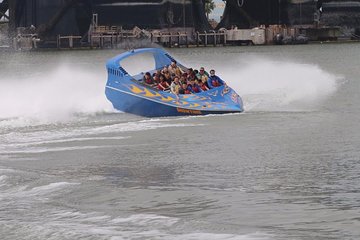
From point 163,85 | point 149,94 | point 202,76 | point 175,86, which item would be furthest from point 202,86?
point 149,94

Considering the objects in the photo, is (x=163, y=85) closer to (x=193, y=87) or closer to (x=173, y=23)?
(x=193, y=87)

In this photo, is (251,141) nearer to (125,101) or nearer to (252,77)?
(125,101)

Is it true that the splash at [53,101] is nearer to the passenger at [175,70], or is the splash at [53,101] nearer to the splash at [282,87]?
the passenger at [175,70]

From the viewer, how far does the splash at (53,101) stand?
32.0 metres

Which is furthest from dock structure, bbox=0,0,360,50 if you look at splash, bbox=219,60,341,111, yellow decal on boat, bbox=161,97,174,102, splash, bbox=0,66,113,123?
yellow decal on boat, bbox=161,97,174,102

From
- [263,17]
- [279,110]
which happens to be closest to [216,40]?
[263,17]

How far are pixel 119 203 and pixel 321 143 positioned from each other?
28.2 feet

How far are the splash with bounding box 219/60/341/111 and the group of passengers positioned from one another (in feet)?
7.96

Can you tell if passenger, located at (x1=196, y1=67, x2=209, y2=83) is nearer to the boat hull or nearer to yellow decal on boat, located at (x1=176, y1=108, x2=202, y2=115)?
the boat hull

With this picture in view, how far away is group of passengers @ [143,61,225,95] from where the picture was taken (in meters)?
30.3

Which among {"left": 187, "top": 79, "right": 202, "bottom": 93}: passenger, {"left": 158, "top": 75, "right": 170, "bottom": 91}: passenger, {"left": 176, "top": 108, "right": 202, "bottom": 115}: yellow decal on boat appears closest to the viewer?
{"left": 176, "top": 108, "right": 202, "bottom": 115}: yellow decal on boat

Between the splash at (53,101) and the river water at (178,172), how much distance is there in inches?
2.7

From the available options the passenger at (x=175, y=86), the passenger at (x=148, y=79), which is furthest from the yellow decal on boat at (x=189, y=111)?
the passenger at (x=148, y=79)

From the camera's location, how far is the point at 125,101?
31219 mm
